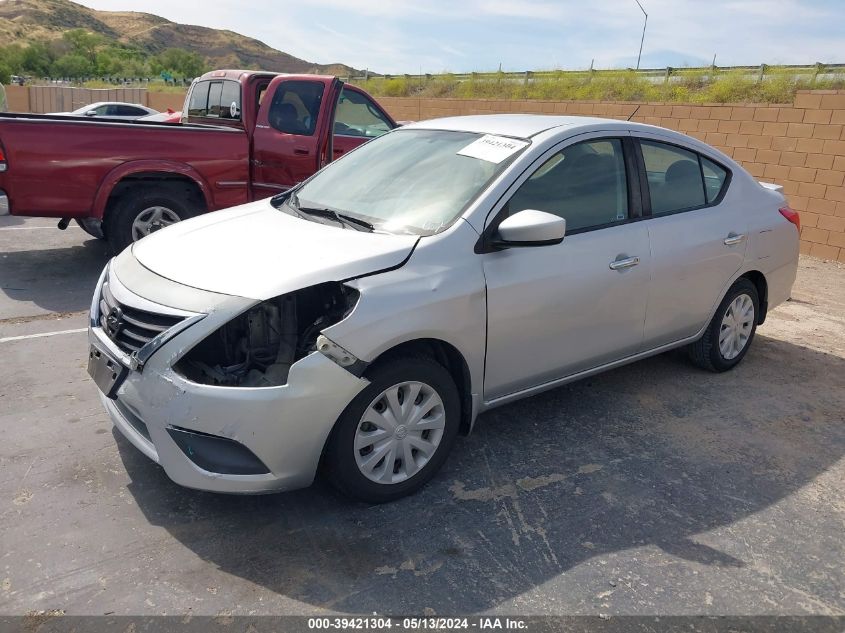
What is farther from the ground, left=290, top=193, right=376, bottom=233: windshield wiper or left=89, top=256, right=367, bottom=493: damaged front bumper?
left=290, top=193, right=376, bottom=233: windshield wiper

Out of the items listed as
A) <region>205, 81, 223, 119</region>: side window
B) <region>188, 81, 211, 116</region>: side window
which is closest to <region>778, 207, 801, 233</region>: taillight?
<region>205, 81, 223, 119</region>: side window

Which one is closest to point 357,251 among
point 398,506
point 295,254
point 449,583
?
point 295,254

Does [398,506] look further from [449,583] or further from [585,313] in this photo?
[585,313]

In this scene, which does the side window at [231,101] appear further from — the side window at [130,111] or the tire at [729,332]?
the side window at [130,111]

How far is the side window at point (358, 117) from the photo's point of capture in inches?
313

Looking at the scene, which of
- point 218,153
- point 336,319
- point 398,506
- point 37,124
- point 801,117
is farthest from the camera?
point 801,117

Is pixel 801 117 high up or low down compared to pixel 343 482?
up

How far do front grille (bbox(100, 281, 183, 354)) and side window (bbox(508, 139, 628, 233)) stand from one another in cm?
174

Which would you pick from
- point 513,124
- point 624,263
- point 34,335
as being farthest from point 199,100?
point 624,263

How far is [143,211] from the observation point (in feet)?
22.8

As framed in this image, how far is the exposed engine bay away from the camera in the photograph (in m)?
2.97

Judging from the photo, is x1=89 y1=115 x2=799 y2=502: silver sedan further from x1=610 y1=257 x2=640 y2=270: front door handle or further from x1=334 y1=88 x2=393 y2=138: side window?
x1=334 y1=88 x2=393 y2=138: side window

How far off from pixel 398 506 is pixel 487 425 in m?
1.04

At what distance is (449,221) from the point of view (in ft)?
11.1
